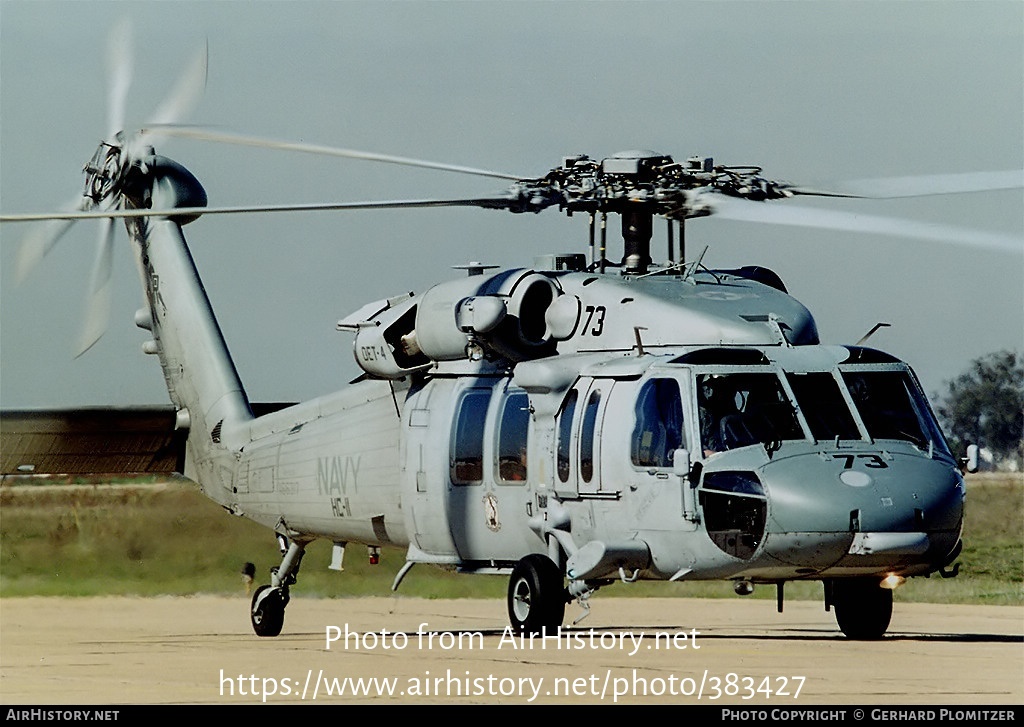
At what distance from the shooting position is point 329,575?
84.9 feet

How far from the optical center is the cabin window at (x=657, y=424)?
49.0 ft

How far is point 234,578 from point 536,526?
10.1 metres

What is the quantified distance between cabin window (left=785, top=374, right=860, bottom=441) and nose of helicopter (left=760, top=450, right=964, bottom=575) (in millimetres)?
291

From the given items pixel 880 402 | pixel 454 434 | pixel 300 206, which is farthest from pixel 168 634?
pixel 880 402

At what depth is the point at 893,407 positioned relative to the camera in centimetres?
1538

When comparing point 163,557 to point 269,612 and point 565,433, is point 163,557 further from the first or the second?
point 565,433

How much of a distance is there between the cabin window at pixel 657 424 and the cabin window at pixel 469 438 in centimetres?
220

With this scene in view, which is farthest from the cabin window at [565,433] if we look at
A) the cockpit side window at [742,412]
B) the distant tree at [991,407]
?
the distant tree at [991,407]

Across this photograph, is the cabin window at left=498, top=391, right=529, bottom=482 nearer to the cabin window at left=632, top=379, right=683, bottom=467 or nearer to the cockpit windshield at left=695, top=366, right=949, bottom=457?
the cabin window at left=632, top=379, right=683, bottom=467

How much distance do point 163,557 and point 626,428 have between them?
11.9m

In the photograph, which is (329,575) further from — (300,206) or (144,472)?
(300,206)

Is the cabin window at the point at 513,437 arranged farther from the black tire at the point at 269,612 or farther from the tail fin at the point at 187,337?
the tail fin at the point at 187,337

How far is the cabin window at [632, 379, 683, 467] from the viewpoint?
14.9 meters

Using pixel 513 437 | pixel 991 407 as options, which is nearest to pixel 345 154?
pixel 513 437
